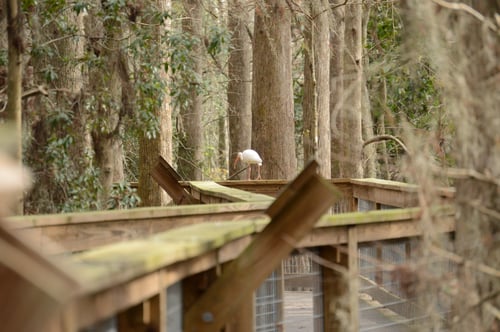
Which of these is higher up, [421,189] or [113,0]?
[113,0]

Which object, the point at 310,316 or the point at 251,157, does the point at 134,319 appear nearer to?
the point at 310,316

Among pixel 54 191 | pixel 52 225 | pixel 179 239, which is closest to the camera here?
pixel 179 239

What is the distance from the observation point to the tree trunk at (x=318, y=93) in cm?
2112

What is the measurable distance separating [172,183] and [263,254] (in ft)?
22.6

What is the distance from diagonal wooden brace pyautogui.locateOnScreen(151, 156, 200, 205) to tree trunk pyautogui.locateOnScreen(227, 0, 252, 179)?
51.9 feet

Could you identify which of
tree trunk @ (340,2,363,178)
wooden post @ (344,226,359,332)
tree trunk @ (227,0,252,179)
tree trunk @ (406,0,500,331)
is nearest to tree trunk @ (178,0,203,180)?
tree trunk @ (227,0,252,179)

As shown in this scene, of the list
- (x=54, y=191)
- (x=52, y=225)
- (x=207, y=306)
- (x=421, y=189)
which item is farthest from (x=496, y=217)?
(x=54, y=191)

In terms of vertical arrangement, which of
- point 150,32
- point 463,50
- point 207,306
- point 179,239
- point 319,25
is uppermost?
point 319,25

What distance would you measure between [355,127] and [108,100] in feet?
35.6

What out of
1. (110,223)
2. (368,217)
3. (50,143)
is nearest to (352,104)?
(50,143)

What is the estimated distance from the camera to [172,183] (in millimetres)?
11477

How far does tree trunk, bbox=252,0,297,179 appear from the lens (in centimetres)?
1931

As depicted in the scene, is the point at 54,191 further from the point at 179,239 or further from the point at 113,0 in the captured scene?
the point at 179,239

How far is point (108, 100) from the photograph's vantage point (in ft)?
43.7
